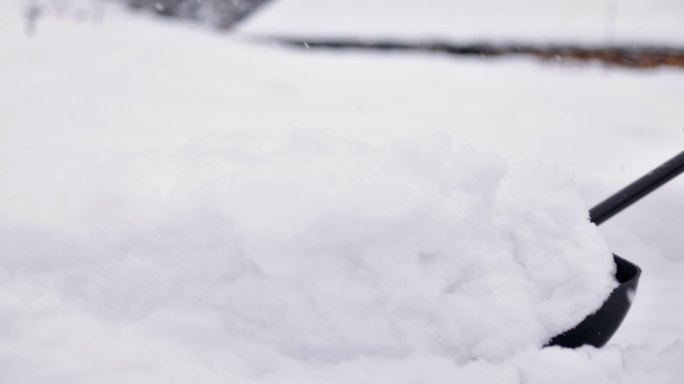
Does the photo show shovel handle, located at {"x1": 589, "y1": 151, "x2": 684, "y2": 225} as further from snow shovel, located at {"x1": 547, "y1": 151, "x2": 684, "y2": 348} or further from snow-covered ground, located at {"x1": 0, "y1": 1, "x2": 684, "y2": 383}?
snow-covered ground, located at {"x1": 0, "y1": 1, "x2": 684, "y2": 383}

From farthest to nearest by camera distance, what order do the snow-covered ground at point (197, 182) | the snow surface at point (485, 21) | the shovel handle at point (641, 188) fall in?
the snow surface at point (485, 21), the shovel handle at point (641, 188), the snow-covered ground at point (197, 182)

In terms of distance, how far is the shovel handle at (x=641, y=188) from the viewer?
1.24m

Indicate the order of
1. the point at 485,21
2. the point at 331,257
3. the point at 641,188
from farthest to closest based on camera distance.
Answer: the point at 485,21, the point at 641,188, the point at 331,257

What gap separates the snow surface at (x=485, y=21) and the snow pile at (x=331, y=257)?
3795mm

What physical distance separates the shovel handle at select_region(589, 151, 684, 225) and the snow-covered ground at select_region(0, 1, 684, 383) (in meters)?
0.34

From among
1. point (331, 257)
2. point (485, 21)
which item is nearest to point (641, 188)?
point (331, 257)

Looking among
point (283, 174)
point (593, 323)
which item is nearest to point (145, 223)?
point (283, 174)

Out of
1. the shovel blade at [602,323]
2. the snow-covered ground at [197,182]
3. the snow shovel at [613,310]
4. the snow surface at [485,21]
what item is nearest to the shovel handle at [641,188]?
the snow shovel at [613,310]

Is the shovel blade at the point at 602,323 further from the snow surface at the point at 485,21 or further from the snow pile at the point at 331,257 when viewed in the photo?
the snow surface at the point at 485,21

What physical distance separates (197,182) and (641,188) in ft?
3.65

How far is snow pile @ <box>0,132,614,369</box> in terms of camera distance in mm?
1097

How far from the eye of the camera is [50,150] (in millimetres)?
2053

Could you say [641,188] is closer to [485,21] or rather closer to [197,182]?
[197,182]

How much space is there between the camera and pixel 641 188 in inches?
49.8
